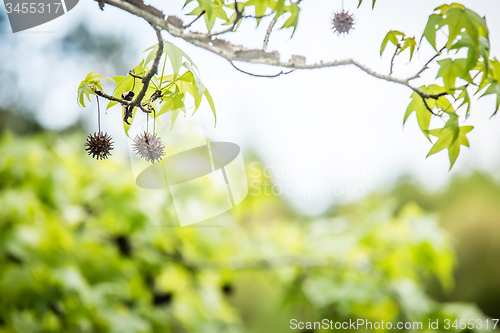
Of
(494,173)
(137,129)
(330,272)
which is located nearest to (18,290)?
(137,129)

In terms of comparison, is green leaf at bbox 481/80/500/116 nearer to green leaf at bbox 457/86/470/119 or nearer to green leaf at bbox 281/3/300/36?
green leaf at bbox 457/86/470/119

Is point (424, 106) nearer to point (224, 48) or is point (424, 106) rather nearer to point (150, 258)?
point (224, 48)

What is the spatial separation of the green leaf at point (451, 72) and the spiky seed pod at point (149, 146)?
246 mm

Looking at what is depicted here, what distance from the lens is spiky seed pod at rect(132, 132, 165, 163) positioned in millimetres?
288

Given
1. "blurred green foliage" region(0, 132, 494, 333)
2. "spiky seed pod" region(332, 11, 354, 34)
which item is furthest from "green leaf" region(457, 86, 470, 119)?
"blurred green foliage" region(0, 132, 494, 333)

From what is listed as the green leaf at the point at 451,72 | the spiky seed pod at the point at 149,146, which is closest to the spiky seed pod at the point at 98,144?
the spiky seed pod at the point at 149,146

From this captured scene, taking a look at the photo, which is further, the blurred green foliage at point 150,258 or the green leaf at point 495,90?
the blurred green foliage at point 150,258

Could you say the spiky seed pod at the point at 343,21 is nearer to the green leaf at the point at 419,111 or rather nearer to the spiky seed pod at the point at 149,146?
the green leaf at the point at 419,111

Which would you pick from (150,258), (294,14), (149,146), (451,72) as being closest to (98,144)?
(149,146)

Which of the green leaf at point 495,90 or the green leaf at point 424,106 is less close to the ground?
the green leaf at point 495,90

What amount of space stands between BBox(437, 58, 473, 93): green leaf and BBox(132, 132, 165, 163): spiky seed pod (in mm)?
246

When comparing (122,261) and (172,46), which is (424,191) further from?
(172,46)

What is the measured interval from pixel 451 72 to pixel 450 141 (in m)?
0.06

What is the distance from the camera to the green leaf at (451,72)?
257 mm
